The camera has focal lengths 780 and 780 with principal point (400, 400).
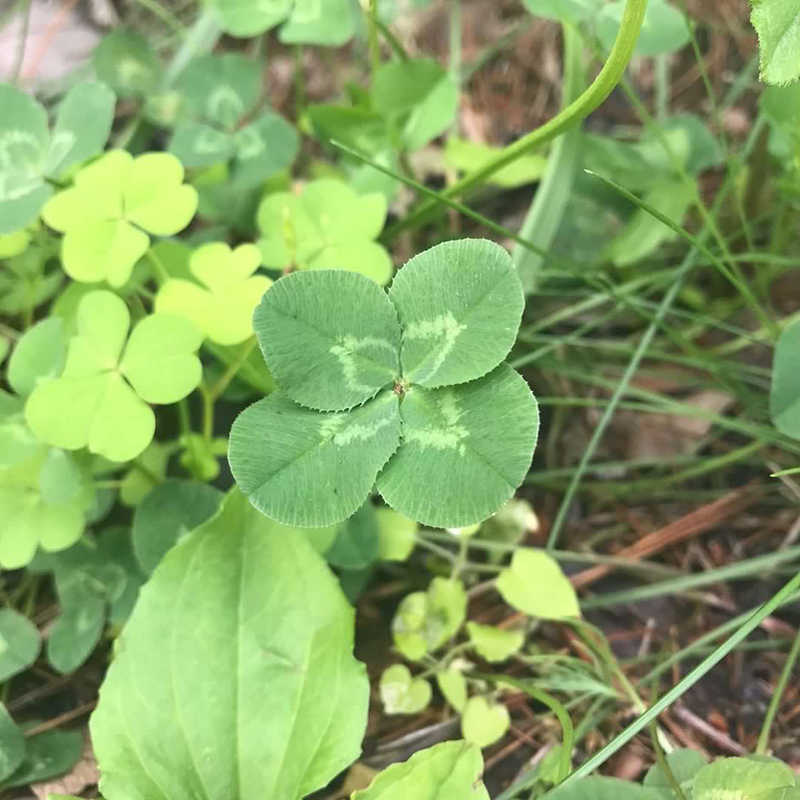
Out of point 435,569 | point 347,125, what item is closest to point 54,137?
point 347,125

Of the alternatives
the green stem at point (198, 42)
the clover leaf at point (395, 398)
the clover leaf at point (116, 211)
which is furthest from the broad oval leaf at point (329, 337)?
the green stem at point (198, 42)

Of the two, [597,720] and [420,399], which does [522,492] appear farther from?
[420,399]

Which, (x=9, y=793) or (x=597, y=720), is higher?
(x=597, y=720)

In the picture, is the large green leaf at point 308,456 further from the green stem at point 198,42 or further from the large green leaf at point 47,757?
the green stem at point 198,42

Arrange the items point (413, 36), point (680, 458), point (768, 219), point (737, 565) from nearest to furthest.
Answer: point (737, 565) < point (680, 458) < point (768, 219) < point (413, 36)

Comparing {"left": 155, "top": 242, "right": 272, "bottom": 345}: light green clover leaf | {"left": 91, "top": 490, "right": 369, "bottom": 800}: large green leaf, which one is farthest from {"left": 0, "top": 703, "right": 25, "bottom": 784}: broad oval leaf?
{"left": 155, "top": 242, "right": 272, "bottom": 345}: light green clover leaf

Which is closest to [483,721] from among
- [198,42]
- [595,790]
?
[595,790]
